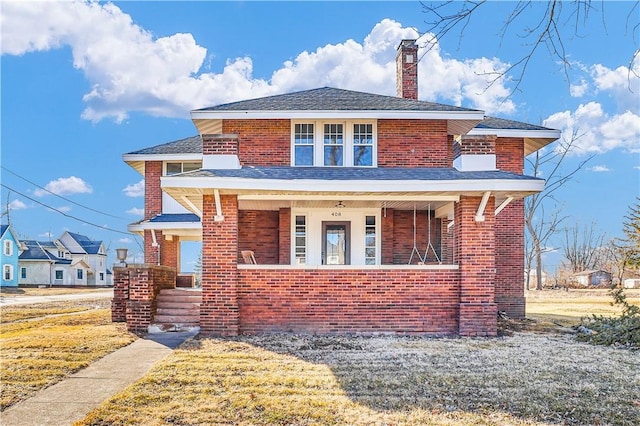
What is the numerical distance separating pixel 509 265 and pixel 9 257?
163 ft

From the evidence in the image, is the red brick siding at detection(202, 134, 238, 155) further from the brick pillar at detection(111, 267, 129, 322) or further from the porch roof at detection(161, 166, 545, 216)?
the brick pillar at detection(111, 267, 129, 322)

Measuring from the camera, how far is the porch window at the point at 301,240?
1593 cm

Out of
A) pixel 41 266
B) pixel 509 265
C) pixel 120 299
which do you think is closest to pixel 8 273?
pixel 41 266

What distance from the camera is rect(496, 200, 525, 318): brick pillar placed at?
54.9 feet

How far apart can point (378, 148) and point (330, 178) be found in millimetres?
2928

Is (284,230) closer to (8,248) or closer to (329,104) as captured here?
(329,104)

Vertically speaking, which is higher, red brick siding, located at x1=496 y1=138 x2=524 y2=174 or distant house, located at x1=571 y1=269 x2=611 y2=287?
red brick siding, located at x1=496 y1=138 x2=524 y2=174

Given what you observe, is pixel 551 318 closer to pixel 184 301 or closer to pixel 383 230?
pixel 383 230

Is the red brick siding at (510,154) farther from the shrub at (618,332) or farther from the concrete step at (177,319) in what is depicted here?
the concrete step at (177,319)

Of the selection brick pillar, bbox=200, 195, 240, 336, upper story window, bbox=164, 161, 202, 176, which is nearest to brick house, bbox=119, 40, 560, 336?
brick pillar, bbox=200, 195, 240, 336

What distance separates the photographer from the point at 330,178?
492 inches

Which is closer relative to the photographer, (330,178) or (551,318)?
(330,178)

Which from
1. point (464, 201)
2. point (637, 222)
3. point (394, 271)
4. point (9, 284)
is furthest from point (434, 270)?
point (9, 284)

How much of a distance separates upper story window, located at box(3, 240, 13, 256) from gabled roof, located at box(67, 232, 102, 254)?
47.5 feet
